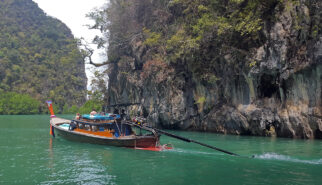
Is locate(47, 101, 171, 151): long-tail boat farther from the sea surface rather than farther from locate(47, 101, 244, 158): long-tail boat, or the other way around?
the sea surface

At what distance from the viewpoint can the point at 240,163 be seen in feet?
37.4

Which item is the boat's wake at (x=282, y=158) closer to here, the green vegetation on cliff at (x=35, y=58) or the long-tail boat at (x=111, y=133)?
the long-tail boat at (x=111, y=133)

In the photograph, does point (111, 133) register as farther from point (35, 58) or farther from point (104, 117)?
point (35, 58)

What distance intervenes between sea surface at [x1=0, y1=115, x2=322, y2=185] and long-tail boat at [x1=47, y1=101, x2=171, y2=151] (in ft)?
1.91

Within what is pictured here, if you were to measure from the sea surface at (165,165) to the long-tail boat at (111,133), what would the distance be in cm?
58

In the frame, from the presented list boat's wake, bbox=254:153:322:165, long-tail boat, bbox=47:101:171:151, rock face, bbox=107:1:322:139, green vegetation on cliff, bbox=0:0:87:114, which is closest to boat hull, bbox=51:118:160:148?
long-tail boat, bbox=47:101:171:151

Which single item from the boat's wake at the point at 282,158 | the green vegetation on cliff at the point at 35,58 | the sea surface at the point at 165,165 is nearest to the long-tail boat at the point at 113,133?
the sea surface at the point at 165,165

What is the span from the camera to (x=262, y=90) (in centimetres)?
1925

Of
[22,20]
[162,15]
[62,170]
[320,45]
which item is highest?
[22,20]

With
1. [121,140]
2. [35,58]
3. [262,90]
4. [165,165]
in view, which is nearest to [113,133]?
[121,140]

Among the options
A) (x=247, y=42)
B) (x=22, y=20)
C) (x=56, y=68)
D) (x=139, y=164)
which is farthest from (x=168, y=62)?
(x=22, y=20)

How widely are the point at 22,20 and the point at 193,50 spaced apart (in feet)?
344

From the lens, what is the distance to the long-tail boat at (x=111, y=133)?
Result: 15.2 metres

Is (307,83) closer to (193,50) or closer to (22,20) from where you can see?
(193,50)
